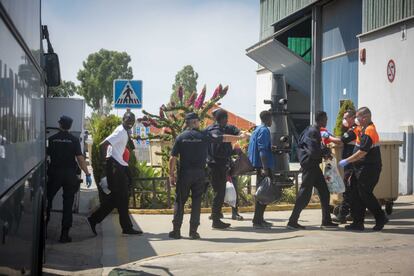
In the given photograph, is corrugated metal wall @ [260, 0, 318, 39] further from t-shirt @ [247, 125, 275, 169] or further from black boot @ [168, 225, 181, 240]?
black boot @ [168, 225, 181, 240]

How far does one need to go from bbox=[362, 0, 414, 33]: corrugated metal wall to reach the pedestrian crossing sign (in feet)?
25.6

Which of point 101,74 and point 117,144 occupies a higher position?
point 101,74

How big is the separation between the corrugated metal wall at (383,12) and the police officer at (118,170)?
10404 mm

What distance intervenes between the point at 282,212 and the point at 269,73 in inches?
1000

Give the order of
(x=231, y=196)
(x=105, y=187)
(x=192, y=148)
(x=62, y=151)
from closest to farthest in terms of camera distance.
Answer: (x=62, y=151) → (x=192, y=148) → (x=105, y=187) → (x=231, y=196)

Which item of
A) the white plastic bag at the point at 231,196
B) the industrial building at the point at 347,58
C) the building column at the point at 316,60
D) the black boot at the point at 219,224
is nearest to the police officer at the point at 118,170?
the black boot at the point at 219,224

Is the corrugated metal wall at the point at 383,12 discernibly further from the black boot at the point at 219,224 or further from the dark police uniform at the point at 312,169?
the black boot at the point at 219,224

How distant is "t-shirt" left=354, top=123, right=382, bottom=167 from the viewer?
10.4m

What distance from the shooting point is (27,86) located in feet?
14.6

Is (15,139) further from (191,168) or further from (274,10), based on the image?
(274,10)

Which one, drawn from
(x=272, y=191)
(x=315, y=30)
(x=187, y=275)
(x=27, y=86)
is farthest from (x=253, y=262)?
(x=315, y=30)

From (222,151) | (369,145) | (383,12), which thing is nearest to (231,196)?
(222,151)

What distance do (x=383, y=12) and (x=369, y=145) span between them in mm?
10712

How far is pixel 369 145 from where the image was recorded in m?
10.4
